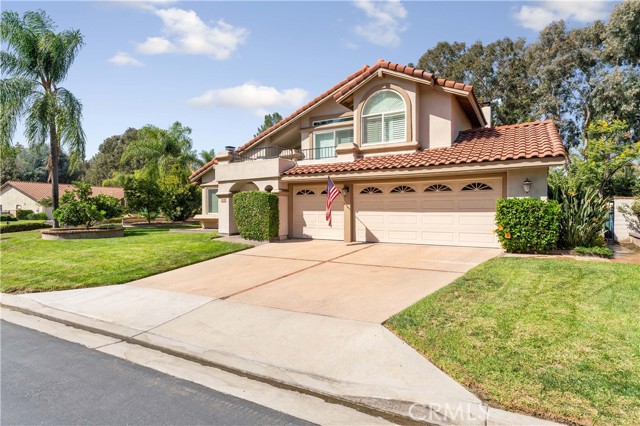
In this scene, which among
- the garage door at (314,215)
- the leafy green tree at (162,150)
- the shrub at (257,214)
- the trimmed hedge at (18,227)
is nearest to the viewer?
the shrub at (257,214)

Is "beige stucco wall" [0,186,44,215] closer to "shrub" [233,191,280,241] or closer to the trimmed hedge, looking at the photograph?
the trimmed hedge

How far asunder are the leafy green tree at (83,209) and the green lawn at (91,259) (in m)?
1.66

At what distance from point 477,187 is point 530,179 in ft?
5.47

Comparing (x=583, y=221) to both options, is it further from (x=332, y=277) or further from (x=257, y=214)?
(x=257, y=214)

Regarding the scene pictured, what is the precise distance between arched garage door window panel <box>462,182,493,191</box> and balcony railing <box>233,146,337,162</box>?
622 cm

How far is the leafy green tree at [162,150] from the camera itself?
1260 inches

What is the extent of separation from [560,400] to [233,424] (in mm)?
3139

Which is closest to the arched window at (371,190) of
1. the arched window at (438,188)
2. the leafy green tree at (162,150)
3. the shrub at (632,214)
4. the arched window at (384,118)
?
the arched window at (438,188)

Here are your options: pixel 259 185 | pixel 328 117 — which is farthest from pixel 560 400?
pixel 328 117

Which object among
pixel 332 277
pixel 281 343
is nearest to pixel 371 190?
pixel 332 277

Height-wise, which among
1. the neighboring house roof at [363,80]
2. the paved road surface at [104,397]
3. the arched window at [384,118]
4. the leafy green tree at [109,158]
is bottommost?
the paved road surface at [104,397]

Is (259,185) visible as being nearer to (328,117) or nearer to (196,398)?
(328,117)

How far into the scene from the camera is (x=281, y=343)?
16.6ft

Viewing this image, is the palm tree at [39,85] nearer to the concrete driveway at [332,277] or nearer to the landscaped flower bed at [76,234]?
the landscaped flower bed at [76,234]
